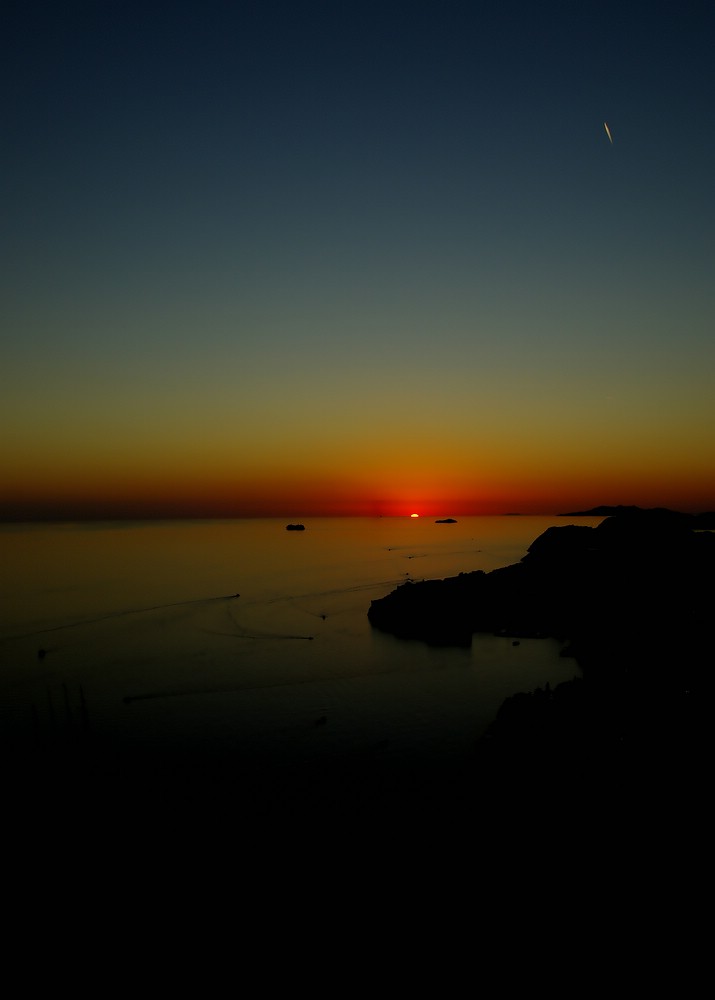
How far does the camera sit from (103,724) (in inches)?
1487

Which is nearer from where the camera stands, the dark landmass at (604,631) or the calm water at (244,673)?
the dark landmass at (604,631)

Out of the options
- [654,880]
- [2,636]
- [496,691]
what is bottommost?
[496,691]

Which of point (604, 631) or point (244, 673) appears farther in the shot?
point (604, 631)

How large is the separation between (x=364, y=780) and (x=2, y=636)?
55.1 meters

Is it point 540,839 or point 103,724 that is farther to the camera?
point 103,724

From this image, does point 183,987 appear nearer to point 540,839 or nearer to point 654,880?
point 540,839

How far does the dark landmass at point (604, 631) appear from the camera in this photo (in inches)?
944

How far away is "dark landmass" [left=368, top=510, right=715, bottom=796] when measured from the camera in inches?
944

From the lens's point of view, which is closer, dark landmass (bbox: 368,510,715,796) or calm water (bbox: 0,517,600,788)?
dark landmass (bbox: 368,510,715,796)

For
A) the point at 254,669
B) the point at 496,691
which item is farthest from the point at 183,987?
the point at 254,669

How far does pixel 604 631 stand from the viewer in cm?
5469

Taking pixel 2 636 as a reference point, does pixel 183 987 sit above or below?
below

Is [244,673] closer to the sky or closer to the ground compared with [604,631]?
closer to the sky

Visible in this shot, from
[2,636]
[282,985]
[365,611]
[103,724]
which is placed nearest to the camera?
[282,985]
